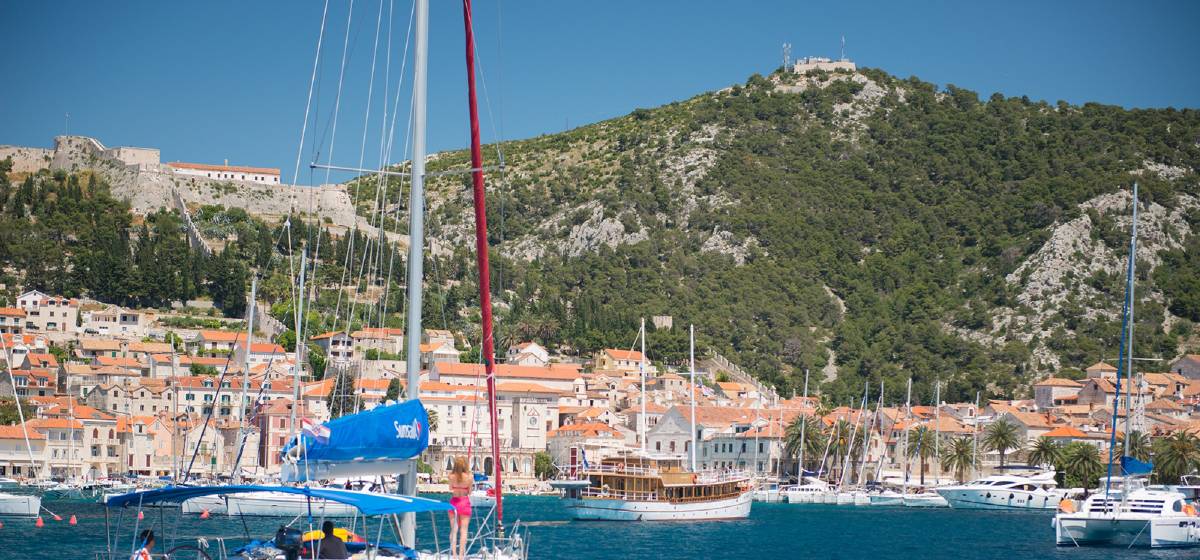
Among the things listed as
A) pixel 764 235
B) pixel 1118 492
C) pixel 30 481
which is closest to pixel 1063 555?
pixel 1118 492

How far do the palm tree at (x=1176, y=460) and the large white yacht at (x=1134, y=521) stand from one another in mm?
26614

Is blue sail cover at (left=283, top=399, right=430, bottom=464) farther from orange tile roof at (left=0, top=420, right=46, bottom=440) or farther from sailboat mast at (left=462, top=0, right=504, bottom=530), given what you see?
orange tile roof at (left=0, top=420, right=46, bottom=440)

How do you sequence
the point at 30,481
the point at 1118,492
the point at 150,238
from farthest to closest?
the point at 150,238 < the point at 30,481 < the point at 1118,492

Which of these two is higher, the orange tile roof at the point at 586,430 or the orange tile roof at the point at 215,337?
the orange tile roof at the point at 215,337

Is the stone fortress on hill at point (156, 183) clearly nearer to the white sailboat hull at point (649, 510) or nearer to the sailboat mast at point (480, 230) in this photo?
the white sailboat hull at point (649, 510)

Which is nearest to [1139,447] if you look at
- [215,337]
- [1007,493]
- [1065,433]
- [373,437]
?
[1007,493]

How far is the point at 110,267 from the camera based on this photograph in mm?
140875

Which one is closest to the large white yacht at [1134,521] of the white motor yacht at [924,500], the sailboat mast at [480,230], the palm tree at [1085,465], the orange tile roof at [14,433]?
the palm tree at [1085,465]

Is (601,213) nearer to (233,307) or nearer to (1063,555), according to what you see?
(233,307)

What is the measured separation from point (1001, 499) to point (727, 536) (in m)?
33.4

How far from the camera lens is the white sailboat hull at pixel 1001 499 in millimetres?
90875

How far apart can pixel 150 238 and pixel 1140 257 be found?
105 m

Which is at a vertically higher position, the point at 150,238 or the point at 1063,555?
the point at 150,238

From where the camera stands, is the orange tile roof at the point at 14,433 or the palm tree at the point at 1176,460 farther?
the orange tile roof at the point at 14,433
